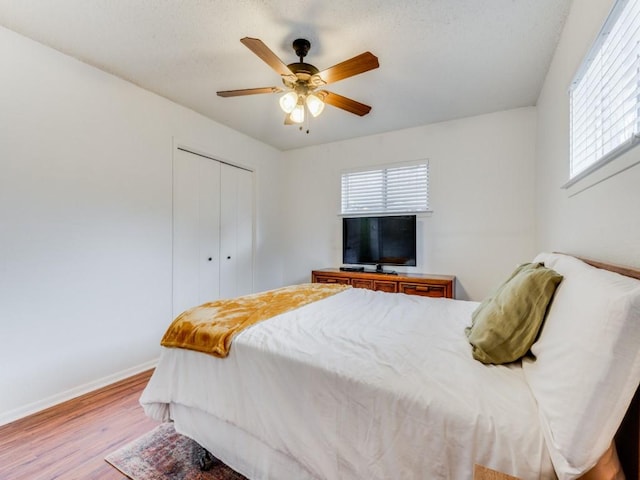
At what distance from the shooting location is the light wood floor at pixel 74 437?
1.54 metres

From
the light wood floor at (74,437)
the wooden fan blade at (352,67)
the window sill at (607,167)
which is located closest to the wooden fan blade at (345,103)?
the wooden fan blade at (352,67)

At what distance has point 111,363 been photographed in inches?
98.7

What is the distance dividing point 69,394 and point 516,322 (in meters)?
3.02

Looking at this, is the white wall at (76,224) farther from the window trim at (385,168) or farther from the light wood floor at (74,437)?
the window trim at (385,168)

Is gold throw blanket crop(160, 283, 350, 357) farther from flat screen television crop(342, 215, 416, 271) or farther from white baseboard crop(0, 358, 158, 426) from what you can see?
flat screen television crop(342, 215, 416, 271)

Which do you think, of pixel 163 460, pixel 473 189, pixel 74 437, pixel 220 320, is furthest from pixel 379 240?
pixel 74 437

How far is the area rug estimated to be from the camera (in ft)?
4.87

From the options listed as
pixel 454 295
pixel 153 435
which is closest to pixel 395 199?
pixel 454 295

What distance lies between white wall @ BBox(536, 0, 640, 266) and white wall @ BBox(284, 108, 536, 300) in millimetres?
237

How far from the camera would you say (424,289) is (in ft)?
10.2

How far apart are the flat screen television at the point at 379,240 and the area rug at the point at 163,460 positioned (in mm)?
2576

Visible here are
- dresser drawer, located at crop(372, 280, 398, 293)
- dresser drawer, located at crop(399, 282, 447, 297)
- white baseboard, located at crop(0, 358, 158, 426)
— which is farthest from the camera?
dresser drawer, located at crop(372, 280, 398, 293)

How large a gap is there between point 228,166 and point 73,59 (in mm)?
1694

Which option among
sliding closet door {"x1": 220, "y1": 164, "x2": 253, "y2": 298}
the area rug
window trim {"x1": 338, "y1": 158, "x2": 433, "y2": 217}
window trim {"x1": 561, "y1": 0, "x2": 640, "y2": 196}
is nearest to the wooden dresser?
window trim {"x1": 338, "y1": 158, "x2": 433, "y2": 217}
